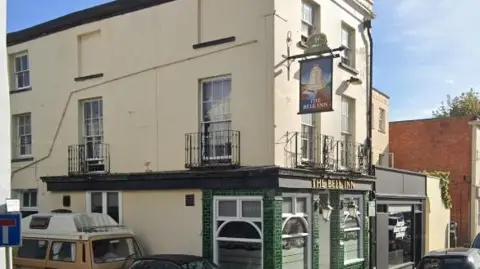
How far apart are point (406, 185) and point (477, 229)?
1028 cm

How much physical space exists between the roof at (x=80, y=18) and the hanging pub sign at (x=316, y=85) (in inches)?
172

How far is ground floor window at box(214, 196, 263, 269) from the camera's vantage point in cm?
1311

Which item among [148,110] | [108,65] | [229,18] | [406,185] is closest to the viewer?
[229,18]

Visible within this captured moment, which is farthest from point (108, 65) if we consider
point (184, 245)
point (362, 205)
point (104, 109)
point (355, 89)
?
point (362, 205)

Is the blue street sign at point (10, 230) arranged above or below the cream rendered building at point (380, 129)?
below

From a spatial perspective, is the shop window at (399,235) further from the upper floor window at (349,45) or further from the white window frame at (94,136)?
the white window frame at (94,136)

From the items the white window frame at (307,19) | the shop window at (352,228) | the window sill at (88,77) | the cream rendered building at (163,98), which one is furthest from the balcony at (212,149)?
the shop window at (352,228)

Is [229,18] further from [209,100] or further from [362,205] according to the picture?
[362,205]

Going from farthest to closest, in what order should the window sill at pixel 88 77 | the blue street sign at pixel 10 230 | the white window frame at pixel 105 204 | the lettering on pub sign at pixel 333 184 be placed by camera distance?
the window sill at pixel 88 77, the white window frame at pixel 105 204, the lettering on pub sign at pixel 333 184, the blue street sign at pixel 10 230

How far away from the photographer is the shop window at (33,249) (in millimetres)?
12935

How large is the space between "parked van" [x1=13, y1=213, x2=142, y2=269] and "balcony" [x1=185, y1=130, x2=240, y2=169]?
2404mm

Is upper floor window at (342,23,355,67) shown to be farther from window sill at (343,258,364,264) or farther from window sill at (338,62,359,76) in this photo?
window sill at (343,258,364,264)


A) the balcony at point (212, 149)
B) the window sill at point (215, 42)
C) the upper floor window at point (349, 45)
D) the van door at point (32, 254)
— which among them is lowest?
the van door at point (32, 254)

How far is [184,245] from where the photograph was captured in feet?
46.4
